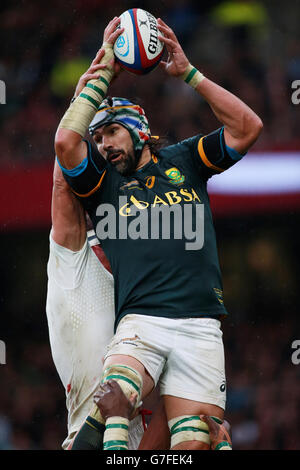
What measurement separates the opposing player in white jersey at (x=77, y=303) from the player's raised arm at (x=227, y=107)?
0.91 meters

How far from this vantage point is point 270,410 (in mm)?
8750

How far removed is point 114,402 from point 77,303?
2.84ft

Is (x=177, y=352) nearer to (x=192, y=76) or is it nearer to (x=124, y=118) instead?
(x=124, y=118)

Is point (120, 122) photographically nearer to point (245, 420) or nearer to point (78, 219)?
point (78, 219)

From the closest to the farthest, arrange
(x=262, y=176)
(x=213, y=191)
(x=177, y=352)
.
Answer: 1. (x=177, y=352)
2. (x=262, y=176)
3. (x=213, y=191)

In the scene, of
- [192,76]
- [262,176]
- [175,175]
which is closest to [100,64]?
[192,76]

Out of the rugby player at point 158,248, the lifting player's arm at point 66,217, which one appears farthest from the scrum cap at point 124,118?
the lifting player's arm at point 66,217

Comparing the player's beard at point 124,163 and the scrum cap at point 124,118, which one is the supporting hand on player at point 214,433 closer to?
the player's beard at point 124,163

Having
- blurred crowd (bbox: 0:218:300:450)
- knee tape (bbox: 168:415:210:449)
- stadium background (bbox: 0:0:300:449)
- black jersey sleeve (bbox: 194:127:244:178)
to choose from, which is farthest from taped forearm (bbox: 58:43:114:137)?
blurred crowd (bbox: 0:218:300:450)

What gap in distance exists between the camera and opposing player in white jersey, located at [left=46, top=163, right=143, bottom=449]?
4543 millimetres

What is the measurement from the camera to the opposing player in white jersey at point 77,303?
4543 millimetres

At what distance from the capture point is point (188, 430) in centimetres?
410

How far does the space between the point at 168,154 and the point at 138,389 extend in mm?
1398
